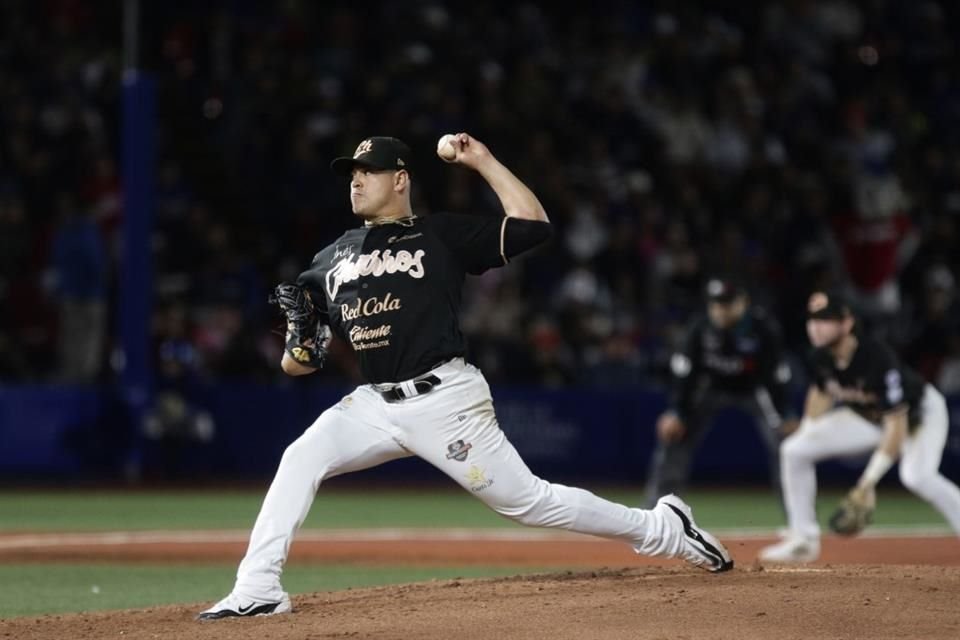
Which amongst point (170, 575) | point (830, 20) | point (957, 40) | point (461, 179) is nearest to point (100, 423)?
point (461, 179)

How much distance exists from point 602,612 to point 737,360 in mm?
5330

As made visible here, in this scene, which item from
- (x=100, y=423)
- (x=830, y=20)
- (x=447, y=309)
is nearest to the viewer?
(x=447, y=309)

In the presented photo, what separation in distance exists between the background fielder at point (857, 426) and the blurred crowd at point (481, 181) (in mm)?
7091

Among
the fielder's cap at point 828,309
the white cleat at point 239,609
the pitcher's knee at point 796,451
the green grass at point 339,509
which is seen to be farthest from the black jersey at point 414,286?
the green grass at point 339,509

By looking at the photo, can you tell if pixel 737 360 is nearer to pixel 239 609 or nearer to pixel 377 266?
pixel 377 266

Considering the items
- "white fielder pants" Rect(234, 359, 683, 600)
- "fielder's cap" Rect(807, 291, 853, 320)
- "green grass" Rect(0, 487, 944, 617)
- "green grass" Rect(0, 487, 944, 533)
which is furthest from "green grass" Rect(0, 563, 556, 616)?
"green grass" Rect(0, 487, 944, 533)

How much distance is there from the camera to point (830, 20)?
22.3 meters

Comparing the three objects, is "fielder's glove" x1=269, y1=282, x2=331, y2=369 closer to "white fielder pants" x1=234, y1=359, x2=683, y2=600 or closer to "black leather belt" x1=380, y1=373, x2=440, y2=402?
"white fielder pants" x1=234, y1=359, x2=683, y2=600

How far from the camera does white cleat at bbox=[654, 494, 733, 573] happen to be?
24.7 ft

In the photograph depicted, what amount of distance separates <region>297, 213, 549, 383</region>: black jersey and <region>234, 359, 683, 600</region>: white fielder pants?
0.13 m

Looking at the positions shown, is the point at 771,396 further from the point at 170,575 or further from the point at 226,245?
the point at 226,245

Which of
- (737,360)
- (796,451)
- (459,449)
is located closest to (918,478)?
(796,451)

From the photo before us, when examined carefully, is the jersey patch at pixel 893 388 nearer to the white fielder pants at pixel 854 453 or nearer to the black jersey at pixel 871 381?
the black jersey at pixel 871 381

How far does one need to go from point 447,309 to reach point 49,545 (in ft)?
18.6
